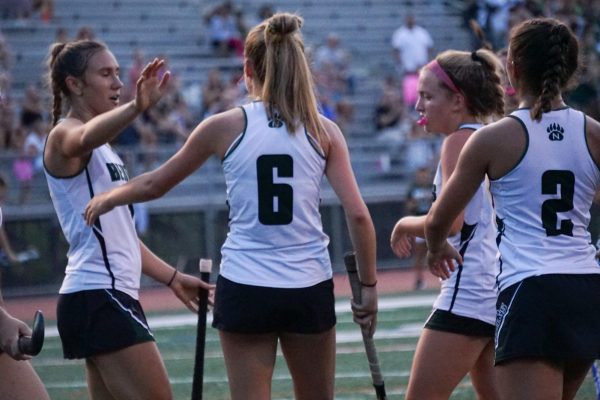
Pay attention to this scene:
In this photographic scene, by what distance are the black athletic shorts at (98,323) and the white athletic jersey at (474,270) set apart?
1.33 metres

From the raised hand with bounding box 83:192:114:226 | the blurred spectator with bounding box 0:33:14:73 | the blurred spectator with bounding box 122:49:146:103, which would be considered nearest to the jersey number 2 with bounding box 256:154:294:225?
the raised hand with bounding box 83:192:114:226

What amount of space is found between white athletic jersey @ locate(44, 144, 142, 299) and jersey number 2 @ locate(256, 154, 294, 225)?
2.53ft

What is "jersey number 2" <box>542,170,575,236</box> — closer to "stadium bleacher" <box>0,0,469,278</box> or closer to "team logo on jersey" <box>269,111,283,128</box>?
"team logo on jersey" <box>269,111,283,128</box>

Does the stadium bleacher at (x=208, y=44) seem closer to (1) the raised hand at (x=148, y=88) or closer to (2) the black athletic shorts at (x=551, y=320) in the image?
(1) the raised hand at (x=148, y=88)

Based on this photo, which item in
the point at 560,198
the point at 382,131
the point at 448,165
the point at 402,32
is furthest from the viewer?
the point at 402,32

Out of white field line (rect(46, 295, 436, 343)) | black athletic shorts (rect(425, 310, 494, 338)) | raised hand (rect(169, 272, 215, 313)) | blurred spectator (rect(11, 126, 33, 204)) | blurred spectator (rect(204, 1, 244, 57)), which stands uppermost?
blurred spectator (rect(204, 1, 244, 57))

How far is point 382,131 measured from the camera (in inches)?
873

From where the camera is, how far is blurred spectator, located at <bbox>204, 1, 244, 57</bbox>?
23188 mm

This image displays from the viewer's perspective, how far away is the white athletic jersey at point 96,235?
17.0 feet

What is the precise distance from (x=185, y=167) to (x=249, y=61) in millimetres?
510

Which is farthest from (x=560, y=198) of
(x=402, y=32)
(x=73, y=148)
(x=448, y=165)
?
(x=402, y=32)

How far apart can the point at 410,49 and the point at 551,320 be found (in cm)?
1936

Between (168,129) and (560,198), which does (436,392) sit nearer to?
(560,198)

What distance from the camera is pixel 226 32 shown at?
76.2ft
